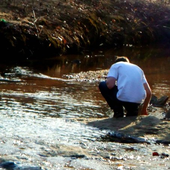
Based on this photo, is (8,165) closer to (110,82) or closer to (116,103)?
(110,82)

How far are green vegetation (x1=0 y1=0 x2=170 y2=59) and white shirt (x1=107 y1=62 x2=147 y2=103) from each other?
1083cm

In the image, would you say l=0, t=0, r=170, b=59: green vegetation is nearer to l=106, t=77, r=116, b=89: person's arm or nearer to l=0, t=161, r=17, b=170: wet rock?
l=106, t=77, r=116, b=89: person's arm

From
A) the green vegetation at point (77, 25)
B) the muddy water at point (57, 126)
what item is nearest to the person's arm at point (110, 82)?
the muddy water at point (57, 126)

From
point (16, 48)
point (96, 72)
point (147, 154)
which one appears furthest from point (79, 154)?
point (16, 48)

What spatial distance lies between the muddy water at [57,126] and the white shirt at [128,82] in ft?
2.94

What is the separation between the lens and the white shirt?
8.28 m

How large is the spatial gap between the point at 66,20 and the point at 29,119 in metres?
14.3

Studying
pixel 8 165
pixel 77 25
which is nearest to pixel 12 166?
pixel 8 165

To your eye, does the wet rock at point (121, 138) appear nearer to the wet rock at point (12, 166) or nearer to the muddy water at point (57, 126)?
A: the muddy water at point (57, 126)

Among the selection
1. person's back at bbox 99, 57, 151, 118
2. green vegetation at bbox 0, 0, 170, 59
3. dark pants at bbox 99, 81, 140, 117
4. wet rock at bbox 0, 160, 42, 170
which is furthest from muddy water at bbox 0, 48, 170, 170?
green vegetation at bbox 0, 0, 170, 59

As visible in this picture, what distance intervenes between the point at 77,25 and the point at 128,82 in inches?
560

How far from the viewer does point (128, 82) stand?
27.1 feet

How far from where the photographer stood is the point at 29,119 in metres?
8.30

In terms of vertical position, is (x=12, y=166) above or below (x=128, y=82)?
below
